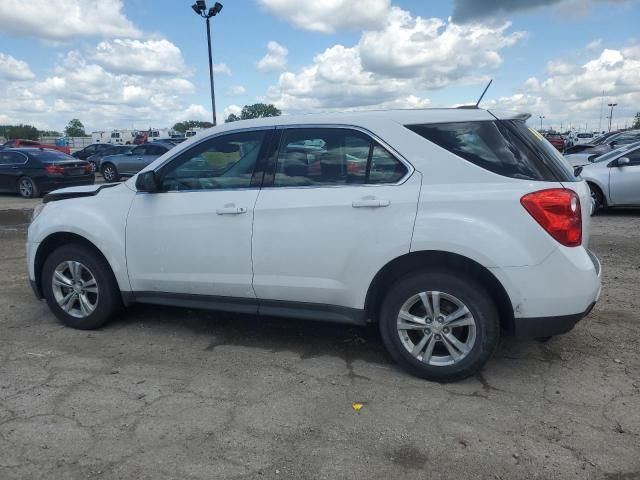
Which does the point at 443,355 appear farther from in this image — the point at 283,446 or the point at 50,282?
the point at 50,282

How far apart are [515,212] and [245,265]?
1904 millimetres

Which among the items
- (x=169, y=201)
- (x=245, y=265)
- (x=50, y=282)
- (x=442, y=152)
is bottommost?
(x=50, y=282)

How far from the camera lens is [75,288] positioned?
15.8 feet

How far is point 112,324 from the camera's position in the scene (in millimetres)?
5020

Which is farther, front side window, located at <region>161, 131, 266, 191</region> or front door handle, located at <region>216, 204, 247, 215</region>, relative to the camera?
front side window, located at <region>161, 131, 266, 191</region>

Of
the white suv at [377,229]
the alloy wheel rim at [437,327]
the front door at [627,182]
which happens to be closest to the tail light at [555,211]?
the white suv at [377,229]

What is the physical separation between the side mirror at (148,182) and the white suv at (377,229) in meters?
0.01

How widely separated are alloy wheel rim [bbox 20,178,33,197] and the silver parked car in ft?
47.1

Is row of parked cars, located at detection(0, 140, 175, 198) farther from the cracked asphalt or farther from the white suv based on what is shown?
the white suv

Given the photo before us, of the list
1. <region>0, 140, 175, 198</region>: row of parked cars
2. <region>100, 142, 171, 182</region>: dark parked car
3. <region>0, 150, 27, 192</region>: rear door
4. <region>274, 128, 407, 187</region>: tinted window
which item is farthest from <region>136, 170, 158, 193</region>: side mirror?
Result: <region>100, 142, 171, 182</region>: dark parked car

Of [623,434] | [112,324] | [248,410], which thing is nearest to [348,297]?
[248,410]

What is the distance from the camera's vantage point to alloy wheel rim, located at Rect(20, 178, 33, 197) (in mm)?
16109

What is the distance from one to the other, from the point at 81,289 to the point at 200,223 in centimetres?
139

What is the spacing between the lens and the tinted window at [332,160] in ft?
12.4
